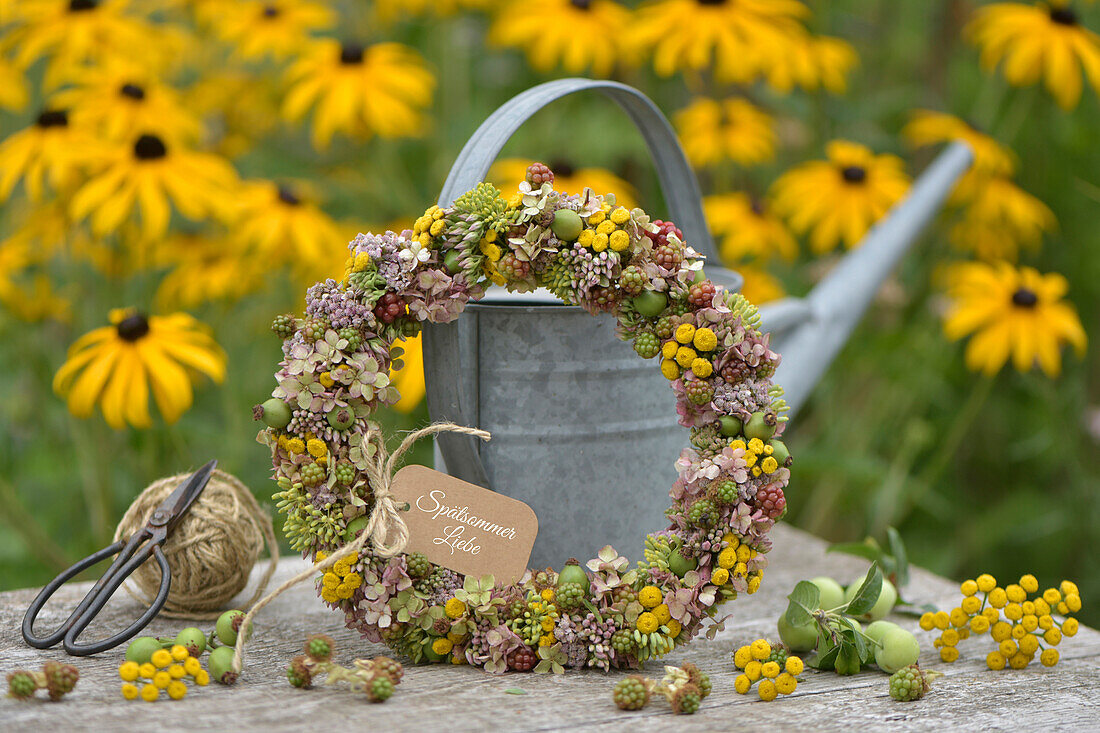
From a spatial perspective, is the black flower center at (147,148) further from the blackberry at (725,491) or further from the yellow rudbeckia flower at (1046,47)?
the yellow rudbeckia flower at (1046,47)

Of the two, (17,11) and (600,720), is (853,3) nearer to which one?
(17,11)

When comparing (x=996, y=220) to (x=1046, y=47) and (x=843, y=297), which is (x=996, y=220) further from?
(x=843, y=297)

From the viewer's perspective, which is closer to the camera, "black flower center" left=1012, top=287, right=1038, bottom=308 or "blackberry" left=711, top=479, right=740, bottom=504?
"blackberry" left=711, top=479, right=740, bottom=504

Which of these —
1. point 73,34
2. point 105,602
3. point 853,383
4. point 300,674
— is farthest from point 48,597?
point 853,383

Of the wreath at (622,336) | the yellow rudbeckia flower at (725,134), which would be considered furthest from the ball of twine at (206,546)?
the yellow rudbeckia flower at (725,134)

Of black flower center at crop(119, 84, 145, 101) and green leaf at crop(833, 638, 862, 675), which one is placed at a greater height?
black flower center at crop(119, 84, 145, 101)

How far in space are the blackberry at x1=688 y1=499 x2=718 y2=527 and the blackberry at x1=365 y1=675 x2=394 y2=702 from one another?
0.74 ft

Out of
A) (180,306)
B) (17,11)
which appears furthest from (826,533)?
(17,11)

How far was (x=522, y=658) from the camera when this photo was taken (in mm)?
785

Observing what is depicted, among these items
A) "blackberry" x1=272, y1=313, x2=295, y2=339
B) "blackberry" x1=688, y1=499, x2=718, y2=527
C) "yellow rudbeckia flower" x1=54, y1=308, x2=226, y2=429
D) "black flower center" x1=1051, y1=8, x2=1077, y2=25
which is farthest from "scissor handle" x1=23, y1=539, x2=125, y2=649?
"black flower center" x1=1051, y1=8, x2=1077, y2=25

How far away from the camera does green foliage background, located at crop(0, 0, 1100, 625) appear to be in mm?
1575

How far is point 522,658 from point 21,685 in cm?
32

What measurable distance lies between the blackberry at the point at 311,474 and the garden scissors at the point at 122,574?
141mm

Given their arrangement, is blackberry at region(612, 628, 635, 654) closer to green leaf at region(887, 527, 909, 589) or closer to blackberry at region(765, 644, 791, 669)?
blackberry at region(765, 644, 791, 669)
